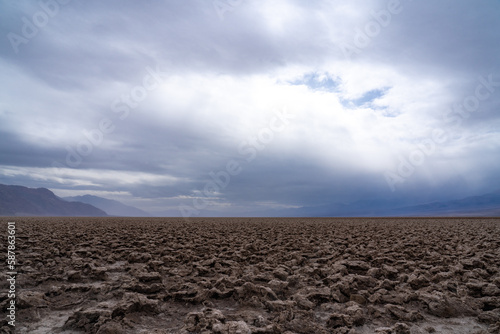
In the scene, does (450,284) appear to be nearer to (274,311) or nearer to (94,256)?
(274,311)

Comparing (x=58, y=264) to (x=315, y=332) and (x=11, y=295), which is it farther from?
(x=315, y=332)

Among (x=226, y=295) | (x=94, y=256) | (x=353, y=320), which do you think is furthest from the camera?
(x=94, y=256)

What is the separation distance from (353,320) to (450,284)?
204cm

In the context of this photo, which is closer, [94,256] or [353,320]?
[353,320]

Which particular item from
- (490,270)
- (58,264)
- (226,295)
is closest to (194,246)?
(58,264)

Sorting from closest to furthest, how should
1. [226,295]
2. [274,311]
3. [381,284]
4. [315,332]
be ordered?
[315,332] < [274,311] < [226,295] < [381,284]

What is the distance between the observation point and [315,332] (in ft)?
8.87

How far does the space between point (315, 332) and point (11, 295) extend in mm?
3292

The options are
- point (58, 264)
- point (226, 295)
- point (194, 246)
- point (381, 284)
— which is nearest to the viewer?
point (226, 295)

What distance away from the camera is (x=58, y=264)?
17.0 ft

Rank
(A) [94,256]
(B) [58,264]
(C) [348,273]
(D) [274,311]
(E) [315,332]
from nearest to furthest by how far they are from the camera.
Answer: (E) [315,332], (D) [274,311], (C) [348,273], (B) [58,264], (A) [94,256]

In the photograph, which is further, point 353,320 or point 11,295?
point 11,295

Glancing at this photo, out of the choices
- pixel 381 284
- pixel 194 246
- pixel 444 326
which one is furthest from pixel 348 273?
pixel 194 246

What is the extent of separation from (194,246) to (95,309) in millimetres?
4417
